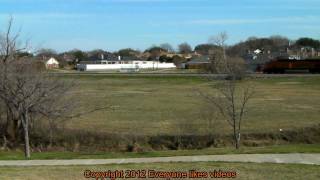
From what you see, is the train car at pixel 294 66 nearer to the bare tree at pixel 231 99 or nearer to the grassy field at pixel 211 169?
the bare tree at pixel 231 99

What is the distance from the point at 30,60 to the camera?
25812 mm

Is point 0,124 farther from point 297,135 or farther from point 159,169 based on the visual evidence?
point 159,169

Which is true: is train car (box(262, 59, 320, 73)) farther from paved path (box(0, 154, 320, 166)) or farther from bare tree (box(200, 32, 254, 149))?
paved path (box(0, 154, 320, 166))

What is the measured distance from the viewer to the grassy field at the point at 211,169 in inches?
434

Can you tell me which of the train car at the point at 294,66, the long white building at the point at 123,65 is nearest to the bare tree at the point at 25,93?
the train car at the point at 294,66

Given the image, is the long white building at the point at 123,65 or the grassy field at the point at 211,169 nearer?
the grassy field at the point at 211,169

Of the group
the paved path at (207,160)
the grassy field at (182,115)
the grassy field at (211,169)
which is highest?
the grassy field at (211,169)

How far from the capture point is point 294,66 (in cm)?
10012

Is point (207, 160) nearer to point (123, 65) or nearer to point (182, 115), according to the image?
point (182, 115)

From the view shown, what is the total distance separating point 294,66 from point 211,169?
91.1m

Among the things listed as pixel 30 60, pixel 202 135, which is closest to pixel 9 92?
pixel 30 60

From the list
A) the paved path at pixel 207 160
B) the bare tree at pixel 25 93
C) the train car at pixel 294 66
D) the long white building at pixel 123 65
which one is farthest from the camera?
the long white building at pixel 123 65

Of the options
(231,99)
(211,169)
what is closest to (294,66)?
(231,99)

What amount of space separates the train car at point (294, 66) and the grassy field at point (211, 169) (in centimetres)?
8758
